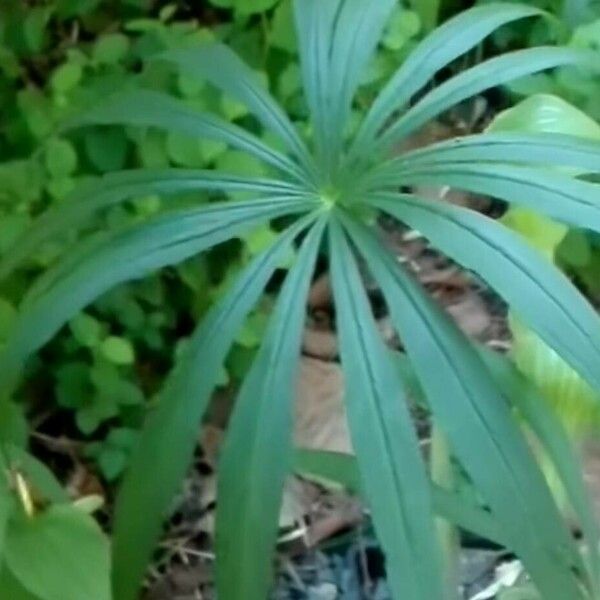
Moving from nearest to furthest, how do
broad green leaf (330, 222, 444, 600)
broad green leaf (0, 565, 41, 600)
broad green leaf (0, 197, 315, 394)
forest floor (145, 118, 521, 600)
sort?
1. broad green leaf (330, 222, 444, 600)
2. broad green leaf (0, 197, 315, 394)
3. broad green leaf (0, 565, 41, 600)
4. forest floor (145, 118, 521, 600)

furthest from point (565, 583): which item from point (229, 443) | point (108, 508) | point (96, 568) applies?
point (108, 508)

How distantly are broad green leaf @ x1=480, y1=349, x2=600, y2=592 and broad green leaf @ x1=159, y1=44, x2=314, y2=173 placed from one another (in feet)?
0.62

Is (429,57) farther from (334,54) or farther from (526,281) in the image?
(526,281)

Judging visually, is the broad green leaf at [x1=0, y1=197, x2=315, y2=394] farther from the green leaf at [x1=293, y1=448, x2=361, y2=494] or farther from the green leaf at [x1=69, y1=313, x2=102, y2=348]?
the green leaf at [x1=69, y1=313, x2=102, y2=348]

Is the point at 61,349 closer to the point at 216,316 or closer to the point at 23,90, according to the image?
the point at 23,90

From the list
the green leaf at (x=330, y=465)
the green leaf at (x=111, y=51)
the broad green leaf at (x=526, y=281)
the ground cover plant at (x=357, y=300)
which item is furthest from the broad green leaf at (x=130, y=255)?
the green leaf at (x=111, y=51)

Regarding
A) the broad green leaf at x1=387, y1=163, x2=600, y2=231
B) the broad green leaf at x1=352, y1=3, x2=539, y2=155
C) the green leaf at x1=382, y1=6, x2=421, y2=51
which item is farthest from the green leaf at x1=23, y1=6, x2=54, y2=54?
the broad green leaf at x1=387, y1=163, x2=600, y2=231

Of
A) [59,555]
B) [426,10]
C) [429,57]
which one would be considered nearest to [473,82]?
[429,57]

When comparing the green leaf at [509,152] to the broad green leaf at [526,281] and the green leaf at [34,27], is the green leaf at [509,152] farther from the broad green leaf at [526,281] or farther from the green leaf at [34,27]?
the green leaf at [34,27]

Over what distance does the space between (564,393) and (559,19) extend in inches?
21.4

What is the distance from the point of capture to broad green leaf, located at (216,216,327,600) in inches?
30.4

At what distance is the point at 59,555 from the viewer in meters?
0.95

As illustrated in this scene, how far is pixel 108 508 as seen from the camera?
1.35 meters

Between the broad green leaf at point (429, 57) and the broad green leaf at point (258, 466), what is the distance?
0.16 meters
